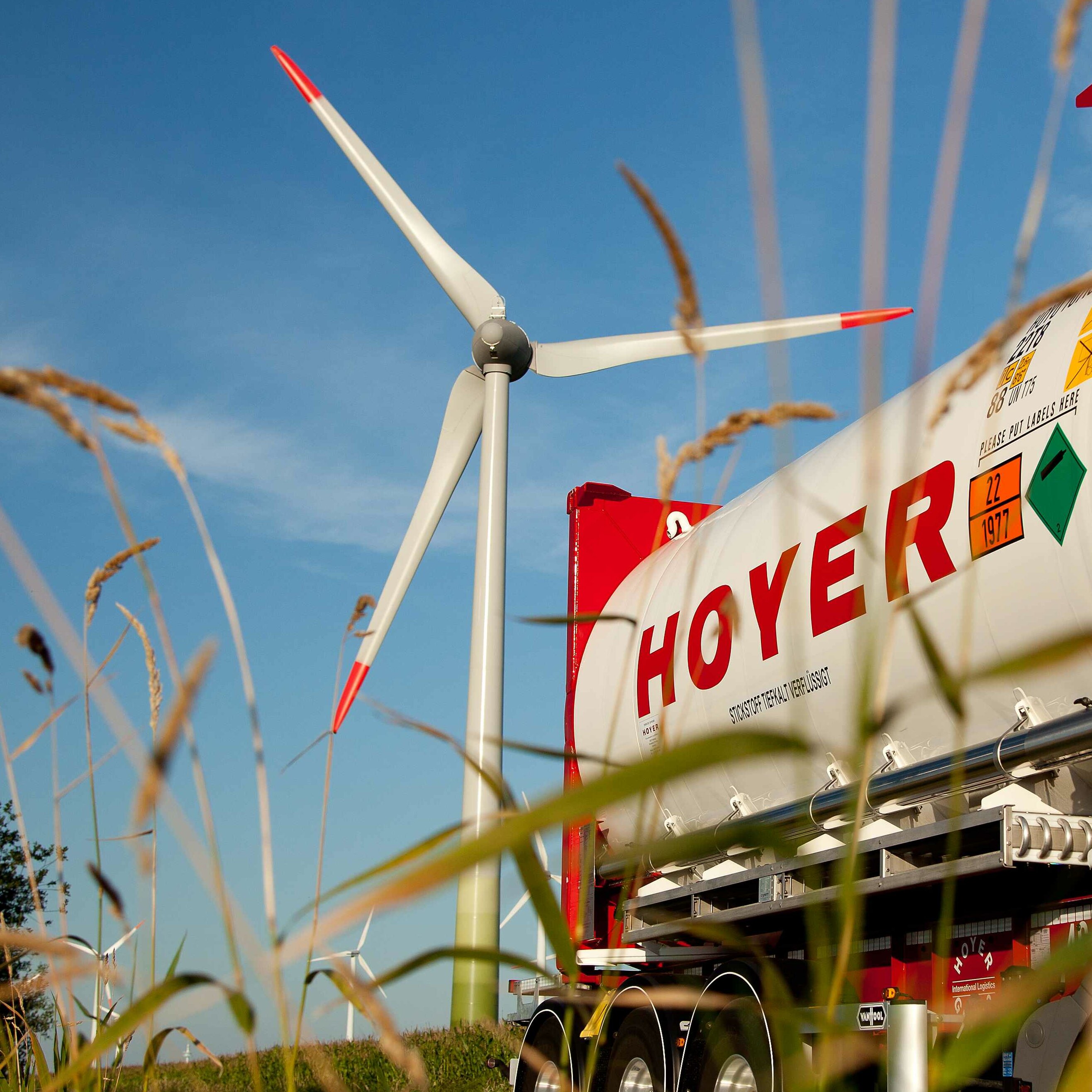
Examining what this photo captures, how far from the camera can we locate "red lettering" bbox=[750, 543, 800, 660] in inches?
285

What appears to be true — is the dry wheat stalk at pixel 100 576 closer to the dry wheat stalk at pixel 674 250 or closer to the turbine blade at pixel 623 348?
the dry wheat stalk at pixel 674 250

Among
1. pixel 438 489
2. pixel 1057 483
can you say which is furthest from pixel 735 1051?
pixel 438 489

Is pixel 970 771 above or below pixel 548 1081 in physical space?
above

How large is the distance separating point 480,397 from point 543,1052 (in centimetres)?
922

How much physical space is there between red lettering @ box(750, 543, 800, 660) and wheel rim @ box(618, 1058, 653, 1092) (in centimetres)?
305

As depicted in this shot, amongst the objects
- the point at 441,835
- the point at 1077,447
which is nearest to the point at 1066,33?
the point at 441,835

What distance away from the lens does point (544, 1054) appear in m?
9.62

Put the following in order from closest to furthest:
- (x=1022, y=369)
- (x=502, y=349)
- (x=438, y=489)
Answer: (x=1022, y=369) → (x=438, y=489) → (x=502, y=349)

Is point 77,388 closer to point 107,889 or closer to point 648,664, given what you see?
point 107,889

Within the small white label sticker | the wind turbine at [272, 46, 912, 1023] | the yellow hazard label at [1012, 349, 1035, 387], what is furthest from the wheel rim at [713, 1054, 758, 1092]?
the wind turbine at [272, 46, 912, 1023]

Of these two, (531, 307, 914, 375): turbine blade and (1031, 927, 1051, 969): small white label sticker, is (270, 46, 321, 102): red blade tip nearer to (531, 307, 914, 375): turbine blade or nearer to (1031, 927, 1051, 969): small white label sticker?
(531, 307, 914, 375): turbine blade

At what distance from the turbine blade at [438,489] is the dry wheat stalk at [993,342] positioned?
11.3 metres

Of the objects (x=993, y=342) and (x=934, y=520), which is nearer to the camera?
(x=993, y=342)

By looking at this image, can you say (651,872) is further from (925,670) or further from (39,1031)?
(39,1031)
